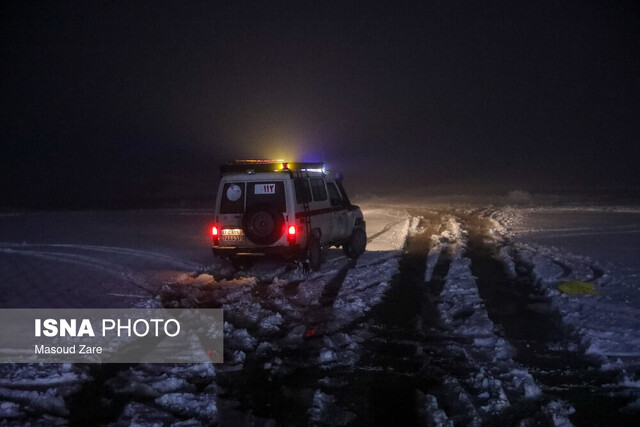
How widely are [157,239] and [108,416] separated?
1336 cm

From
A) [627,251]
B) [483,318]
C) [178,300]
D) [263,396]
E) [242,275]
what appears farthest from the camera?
[627,251]

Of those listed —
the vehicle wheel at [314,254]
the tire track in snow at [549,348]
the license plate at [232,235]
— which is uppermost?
the license plate at [232,235]

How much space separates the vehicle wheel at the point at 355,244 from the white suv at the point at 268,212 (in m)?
1.52

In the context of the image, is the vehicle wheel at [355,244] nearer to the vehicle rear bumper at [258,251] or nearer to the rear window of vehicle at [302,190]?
the rear window of vehicle at [302,190]

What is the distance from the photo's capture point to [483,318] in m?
7.64

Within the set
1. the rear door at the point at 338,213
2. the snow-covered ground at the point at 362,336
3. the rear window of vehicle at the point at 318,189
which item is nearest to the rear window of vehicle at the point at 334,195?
the rear door at the point at 338,213

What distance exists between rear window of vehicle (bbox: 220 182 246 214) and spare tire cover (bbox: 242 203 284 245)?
0.45m

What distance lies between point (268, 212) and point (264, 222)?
22 centimetres

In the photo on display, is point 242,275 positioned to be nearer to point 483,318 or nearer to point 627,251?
point 483,318

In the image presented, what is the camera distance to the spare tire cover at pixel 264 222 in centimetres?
1088

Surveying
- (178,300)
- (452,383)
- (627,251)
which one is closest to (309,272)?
(178,300)

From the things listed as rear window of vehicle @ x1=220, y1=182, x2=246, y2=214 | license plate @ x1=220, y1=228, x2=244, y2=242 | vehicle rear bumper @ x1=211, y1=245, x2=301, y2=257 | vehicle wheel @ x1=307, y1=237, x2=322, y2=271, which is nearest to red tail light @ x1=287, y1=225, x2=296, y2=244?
vehicle rear bumper @ x1=211, y1=245, x2=301, y2=257

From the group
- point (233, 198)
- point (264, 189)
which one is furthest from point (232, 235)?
point (264, 189)

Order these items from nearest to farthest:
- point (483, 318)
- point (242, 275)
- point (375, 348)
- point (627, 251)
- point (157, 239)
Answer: point (375, 348) < point (483, 318) < point (242, 275) < point (627, 251) < point (157, 239)
